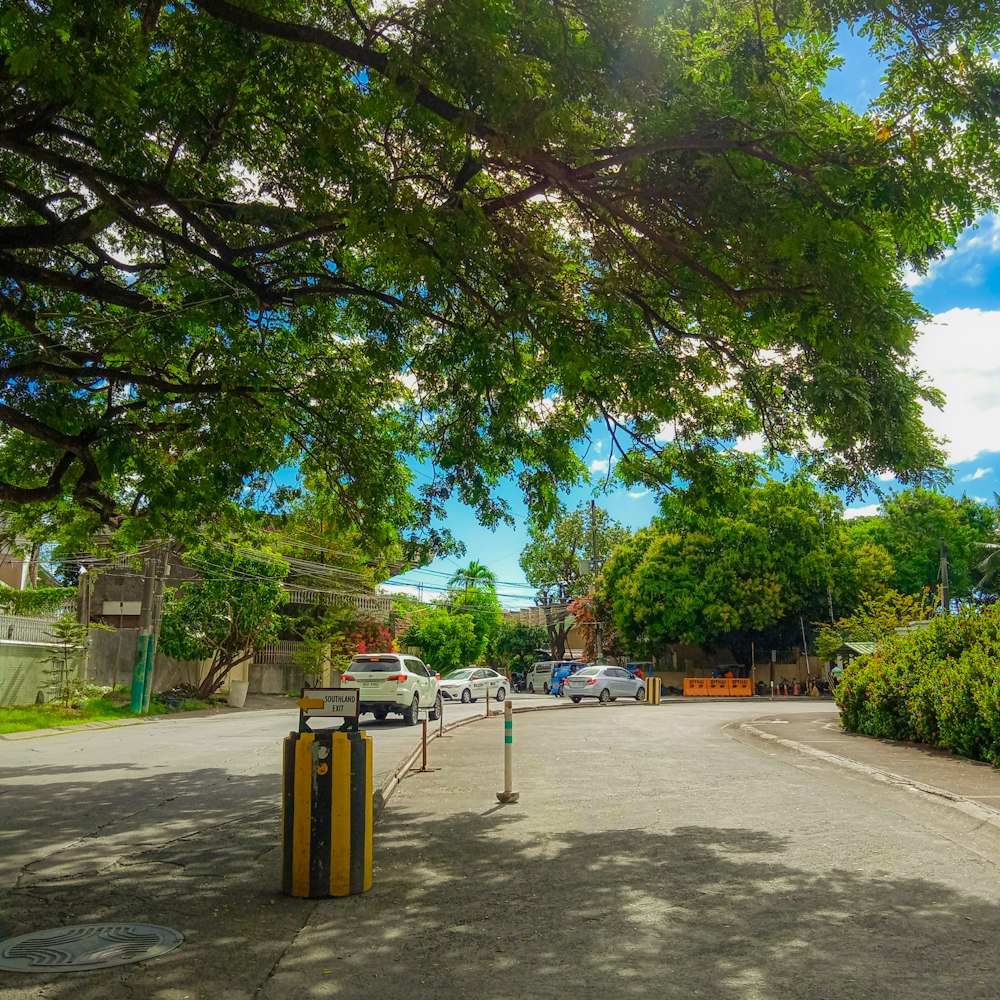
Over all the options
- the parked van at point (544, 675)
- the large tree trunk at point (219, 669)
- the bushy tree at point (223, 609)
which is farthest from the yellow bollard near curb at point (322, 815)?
the parked van at point (544, 675)

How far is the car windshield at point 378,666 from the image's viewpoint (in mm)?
22734

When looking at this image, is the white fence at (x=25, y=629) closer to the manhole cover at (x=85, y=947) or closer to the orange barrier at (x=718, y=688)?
the manhole cover at (x=85, y=947)

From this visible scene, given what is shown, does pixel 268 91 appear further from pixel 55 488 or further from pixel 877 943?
pixel 877 943

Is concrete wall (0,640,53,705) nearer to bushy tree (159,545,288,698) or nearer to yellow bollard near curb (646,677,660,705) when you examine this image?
bushy tree (159,545,288,698)

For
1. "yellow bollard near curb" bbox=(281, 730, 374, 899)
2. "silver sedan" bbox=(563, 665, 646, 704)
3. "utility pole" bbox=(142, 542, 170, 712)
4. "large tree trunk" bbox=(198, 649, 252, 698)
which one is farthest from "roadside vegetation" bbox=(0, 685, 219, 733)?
"yellow bollard near curb" bbox=(281, 730, 374, 899)

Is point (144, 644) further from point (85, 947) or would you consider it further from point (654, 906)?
point (654, 906)

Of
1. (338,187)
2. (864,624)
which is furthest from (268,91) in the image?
(864,624)

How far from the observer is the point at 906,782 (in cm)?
1153

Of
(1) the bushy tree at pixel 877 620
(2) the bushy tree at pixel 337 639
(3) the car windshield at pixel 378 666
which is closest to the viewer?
(3) the car windshield at pixel 378 666

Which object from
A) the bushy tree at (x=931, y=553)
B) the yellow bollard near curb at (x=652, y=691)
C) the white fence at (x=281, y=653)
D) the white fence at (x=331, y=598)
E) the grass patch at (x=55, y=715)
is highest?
the bushy tree at (x=931, y=553)

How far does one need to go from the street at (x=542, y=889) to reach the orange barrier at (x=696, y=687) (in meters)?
34.0

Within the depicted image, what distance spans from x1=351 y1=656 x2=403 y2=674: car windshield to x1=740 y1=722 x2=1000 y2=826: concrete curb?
30.0ft

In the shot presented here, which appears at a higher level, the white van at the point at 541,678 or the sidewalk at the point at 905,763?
the white van at the point at 541,678

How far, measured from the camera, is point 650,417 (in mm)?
10883
